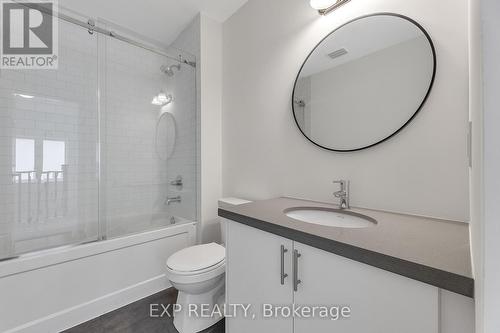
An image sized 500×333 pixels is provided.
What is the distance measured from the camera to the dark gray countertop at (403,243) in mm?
500

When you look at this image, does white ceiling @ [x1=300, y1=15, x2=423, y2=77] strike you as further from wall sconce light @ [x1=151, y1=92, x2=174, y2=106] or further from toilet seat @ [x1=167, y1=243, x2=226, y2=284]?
wall sconce light @ [x1=151, y1=92, x2=174, y2=106]

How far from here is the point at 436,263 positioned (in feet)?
1.72

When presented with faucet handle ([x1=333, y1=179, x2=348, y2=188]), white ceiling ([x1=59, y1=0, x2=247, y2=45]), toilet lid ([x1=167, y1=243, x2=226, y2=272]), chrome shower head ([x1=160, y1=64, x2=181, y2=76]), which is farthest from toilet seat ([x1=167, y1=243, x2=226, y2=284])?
white ceiling ([x1=59, y1=0, x2=247, y2=45])

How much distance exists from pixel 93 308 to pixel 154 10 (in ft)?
8.62

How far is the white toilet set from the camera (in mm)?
1310

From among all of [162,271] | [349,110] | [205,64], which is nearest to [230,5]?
[205,64]

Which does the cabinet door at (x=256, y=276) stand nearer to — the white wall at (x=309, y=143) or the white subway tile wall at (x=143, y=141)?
the white wall at (x=309, y=143)

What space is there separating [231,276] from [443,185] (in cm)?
111

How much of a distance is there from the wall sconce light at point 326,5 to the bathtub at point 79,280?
6.74 feet

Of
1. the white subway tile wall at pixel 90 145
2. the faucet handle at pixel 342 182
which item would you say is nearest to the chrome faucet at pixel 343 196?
the faucet handle at pixel 342 182

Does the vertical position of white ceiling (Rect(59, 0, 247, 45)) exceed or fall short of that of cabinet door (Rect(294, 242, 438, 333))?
it exceeds it

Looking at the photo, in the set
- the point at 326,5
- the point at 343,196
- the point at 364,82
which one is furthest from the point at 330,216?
the point at 326,5

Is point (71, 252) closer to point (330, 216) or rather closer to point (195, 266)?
point (195, 266)

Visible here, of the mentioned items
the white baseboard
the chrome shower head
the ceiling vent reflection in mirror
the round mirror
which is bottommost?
the white baseboard
